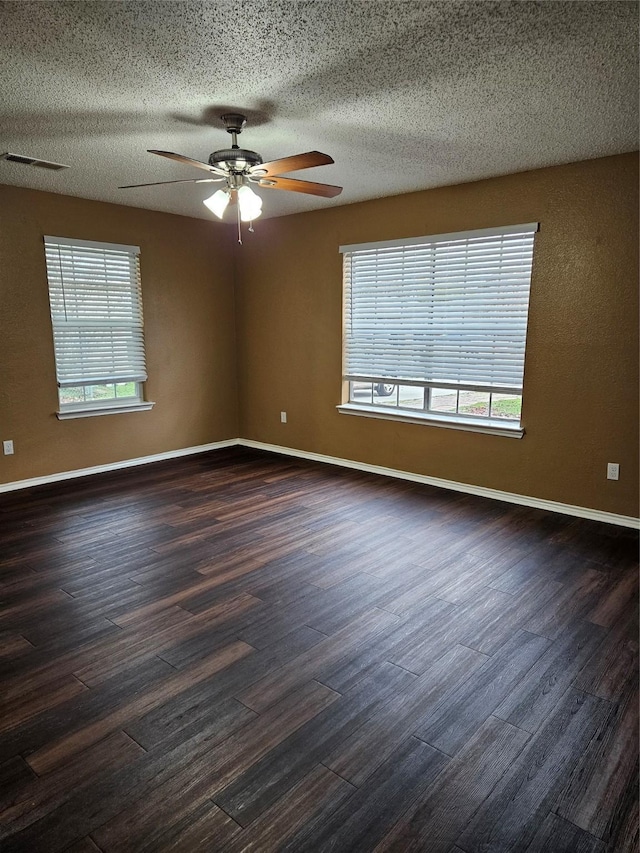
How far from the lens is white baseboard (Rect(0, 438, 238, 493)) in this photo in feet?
15.8

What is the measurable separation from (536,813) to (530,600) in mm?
1353

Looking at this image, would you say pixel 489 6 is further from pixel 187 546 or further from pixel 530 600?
pixel 187 546

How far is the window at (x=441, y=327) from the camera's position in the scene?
4.27m

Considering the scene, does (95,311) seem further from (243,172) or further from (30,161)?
(243,172)

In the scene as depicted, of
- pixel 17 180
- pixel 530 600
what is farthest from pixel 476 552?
pixel 17 180

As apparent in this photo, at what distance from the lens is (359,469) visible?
545 centimetres

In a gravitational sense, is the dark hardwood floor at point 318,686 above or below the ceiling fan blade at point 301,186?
below

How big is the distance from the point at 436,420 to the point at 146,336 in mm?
3063

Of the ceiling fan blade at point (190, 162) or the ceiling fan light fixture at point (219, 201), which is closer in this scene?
the ceiling fan blade at point (190, 162)

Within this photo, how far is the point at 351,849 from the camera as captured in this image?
58.8 inches

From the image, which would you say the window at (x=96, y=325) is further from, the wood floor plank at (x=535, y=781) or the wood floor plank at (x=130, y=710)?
the wood floor plank at (x=535, y=781)

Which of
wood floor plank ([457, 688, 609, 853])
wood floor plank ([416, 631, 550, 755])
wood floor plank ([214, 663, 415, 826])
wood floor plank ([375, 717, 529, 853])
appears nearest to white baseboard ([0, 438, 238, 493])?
wood floor plank ([214, 663, 415, 826])

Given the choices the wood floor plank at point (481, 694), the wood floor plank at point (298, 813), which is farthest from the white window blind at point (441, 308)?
the wood floor plank at point (298, 813)

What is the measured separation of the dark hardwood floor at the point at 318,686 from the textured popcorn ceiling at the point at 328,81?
2570 mm
